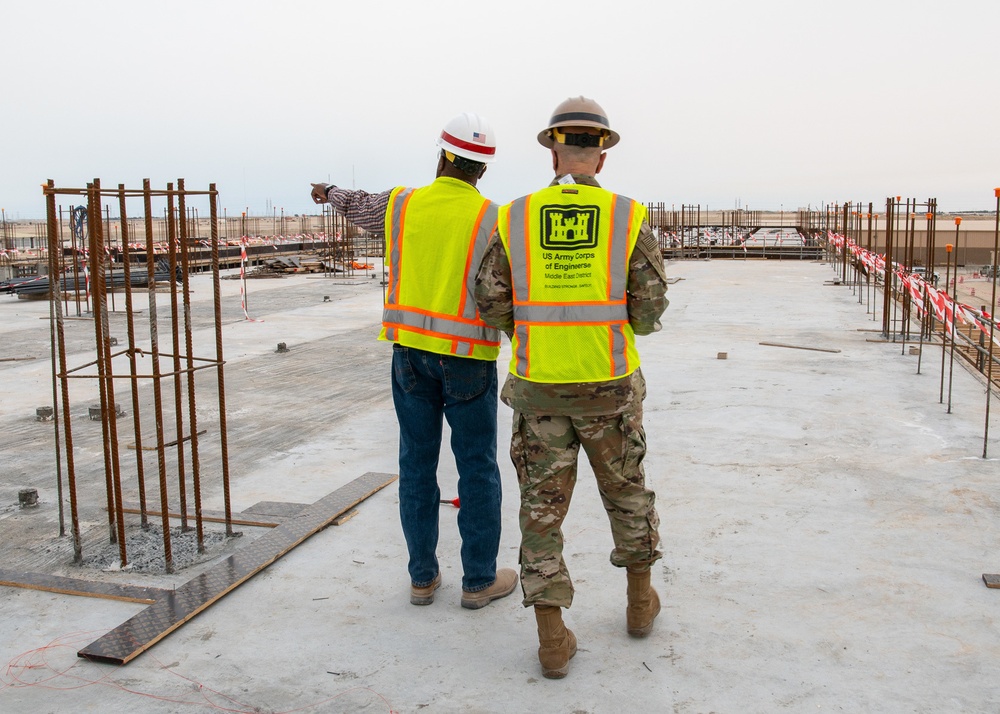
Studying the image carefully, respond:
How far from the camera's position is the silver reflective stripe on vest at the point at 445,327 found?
3229 millimetres

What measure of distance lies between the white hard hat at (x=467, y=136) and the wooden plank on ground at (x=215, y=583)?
1.91 m

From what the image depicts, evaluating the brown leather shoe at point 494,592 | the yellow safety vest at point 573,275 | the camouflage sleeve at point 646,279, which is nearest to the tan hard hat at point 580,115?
the yellow safety vest at point 573,275

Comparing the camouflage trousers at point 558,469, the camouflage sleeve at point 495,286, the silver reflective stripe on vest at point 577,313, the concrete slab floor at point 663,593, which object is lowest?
the concrete slab floor at point 663,593

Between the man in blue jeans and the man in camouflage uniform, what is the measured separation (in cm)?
27

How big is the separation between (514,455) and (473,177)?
1.10 metres

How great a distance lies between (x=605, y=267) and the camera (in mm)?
2824

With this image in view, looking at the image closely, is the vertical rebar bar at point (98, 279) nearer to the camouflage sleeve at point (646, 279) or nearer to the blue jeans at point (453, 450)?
the blue jeans at point (453, 450)

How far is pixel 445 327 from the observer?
10.6 feet

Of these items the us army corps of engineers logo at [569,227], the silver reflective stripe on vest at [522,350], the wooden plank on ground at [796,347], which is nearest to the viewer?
the us army corps of engineers logo at [569,227]

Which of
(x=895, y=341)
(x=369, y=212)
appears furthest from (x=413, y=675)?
(x=895, y=341)

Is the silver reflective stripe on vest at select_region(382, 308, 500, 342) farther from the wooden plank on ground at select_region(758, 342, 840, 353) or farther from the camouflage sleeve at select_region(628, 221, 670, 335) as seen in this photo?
the wooden plank on ground at select_region(758, 342, 840, 353)

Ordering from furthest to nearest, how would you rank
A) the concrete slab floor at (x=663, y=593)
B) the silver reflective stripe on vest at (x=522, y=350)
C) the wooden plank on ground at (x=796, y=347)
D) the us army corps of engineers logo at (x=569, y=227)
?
1. the wooden plank on ground at (x=796, y=347)
2. the silver reflective stripe on vest at (x=522, y=350)
3. the us army corps of engineers logo at (x=569, y=227)
4. the concrete slab floor at (x=663, y=593)

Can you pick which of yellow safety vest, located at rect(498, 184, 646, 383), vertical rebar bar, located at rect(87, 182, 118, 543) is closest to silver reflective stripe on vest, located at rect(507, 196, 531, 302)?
yellow safety vest, located at rect(498, 184, 646, 383)

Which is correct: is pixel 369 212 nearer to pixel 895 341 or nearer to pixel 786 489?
pixel 786 489
